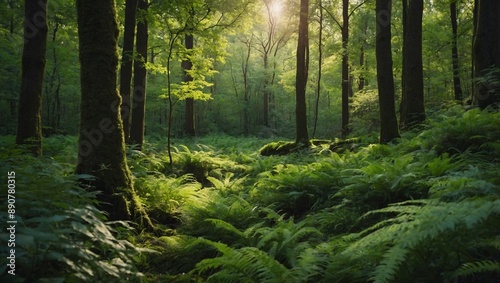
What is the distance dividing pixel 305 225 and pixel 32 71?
25.6 feet

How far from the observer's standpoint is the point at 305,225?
5.06 meters

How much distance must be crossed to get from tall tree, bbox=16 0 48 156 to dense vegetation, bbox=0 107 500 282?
4.23 feet

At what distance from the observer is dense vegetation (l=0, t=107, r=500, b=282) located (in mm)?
2377

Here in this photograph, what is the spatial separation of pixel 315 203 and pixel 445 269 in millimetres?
3177

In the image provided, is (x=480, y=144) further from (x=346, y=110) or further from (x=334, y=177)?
(x=346, y=110)

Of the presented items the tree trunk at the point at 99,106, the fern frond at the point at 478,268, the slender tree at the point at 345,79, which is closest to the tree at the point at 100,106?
the tree trunk at the point at 99,106

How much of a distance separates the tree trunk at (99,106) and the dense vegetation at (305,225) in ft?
1.42

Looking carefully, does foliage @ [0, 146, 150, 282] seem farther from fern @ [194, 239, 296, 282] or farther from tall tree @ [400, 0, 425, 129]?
tall tree @ [400, 0, 425, 129]

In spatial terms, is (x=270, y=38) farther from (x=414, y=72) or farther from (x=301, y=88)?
(x=414, y=72)

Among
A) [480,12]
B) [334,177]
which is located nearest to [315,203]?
[334,177]

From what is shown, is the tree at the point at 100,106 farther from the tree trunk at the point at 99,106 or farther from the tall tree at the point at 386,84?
the tall tree at the point at 386,84

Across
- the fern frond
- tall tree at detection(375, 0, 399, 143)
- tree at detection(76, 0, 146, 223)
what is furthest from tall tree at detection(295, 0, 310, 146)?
the fern frond

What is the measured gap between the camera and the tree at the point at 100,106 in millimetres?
4770

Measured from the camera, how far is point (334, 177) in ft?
20.3
